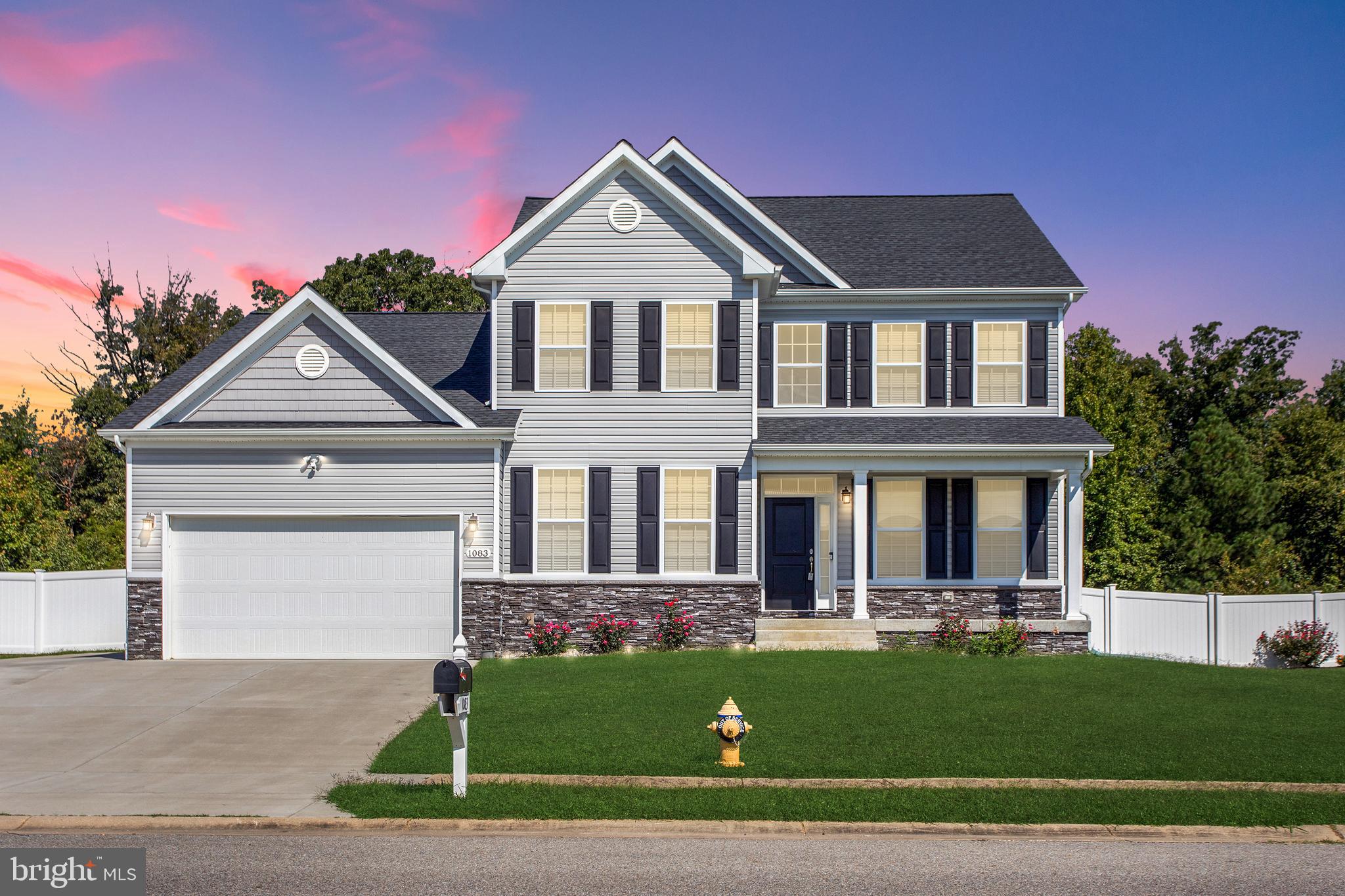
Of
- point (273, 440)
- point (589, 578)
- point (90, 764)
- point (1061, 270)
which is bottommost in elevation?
point (90, 764)

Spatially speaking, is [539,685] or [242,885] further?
[539,685]

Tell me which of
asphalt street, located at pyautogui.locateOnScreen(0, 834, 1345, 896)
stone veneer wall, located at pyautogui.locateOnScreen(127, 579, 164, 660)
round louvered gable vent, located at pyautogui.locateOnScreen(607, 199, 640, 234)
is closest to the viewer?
asphalt street, located at pyautogui.locateOnScreen(0, 834, 1345, 896)

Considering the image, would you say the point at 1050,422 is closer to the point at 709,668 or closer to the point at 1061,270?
the point at 1061,270

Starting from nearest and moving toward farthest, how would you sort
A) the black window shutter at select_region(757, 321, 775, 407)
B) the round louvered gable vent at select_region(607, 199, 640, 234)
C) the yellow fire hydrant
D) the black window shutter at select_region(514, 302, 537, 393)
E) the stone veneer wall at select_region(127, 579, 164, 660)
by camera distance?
the yellow fire hydrant, the stone veneer wall at select_region(127, 579, 164, 660), the black window shutter at select_region(514, 302, 537, 393), the round louvered gable vent at select_region(607, 199, 640, 234), the black window shutter at select_region(757, 321, 775, 407)

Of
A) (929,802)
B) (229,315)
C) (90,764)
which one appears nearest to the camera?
(929,802)

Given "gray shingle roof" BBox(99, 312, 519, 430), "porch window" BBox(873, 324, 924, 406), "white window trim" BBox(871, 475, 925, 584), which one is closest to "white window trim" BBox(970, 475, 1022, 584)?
"white window trim" BBox(871, 475, 925, 584)

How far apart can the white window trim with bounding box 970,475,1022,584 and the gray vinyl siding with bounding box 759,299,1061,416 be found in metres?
1.33

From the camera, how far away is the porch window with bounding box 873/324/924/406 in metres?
20.0

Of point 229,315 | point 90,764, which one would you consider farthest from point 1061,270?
point 229,315

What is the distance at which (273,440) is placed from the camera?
56.7ft

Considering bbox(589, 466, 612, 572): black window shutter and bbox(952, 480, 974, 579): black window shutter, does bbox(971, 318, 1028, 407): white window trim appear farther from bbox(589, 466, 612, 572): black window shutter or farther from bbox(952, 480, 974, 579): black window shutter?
bbox(589, 466, 612, 572): black window shutter

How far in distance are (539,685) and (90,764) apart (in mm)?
5505

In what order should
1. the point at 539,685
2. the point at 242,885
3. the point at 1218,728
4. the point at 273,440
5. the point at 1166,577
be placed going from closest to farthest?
the point at 242,885 < the point at 1218,728 < the point at 539,685 < the point at 273,440 < the point at 1166,577

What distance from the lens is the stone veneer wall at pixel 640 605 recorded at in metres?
18.0
